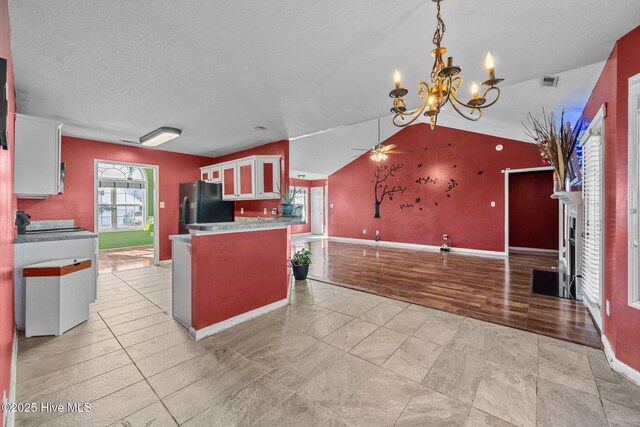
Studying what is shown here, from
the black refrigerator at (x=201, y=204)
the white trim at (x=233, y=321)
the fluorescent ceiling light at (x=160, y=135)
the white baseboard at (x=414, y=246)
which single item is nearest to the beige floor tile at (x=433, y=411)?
the white trim at (x=233, y=321)

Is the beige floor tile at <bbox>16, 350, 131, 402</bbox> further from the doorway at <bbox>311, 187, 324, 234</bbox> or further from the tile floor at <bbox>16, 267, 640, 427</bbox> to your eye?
the doorway at <bbox>311, 187, 324, 234</bbox>

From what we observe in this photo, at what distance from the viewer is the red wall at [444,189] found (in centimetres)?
627

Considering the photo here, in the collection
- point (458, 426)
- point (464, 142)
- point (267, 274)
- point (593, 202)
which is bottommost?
point (458, 426)

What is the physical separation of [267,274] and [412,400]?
6.18 ft

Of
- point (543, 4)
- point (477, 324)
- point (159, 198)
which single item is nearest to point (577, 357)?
point (477, 324)

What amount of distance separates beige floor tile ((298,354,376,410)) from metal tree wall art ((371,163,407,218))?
6.35m

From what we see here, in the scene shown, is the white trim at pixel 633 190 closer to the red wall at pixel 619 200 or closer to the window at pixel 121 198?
the red wall at pixel 619 200

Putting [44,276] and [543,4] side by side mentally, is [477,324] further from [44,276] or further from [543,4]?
[44,276]

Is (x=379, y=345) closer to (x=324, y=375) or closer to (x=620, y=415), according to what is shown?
(x=324, y=375)

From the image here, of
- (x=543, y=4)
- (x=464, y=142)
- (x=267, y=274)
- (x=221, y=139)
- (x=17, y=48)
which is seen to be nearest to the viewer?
(x=543, y=4)

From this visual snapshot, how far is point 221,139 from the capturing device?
15.3 ft

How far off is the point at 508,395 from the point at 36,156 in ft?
15.9

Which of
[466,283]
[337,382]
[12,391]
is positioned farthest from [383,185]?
[12,391]

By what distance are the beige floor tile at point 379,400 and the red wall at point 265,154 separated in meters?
3.39
